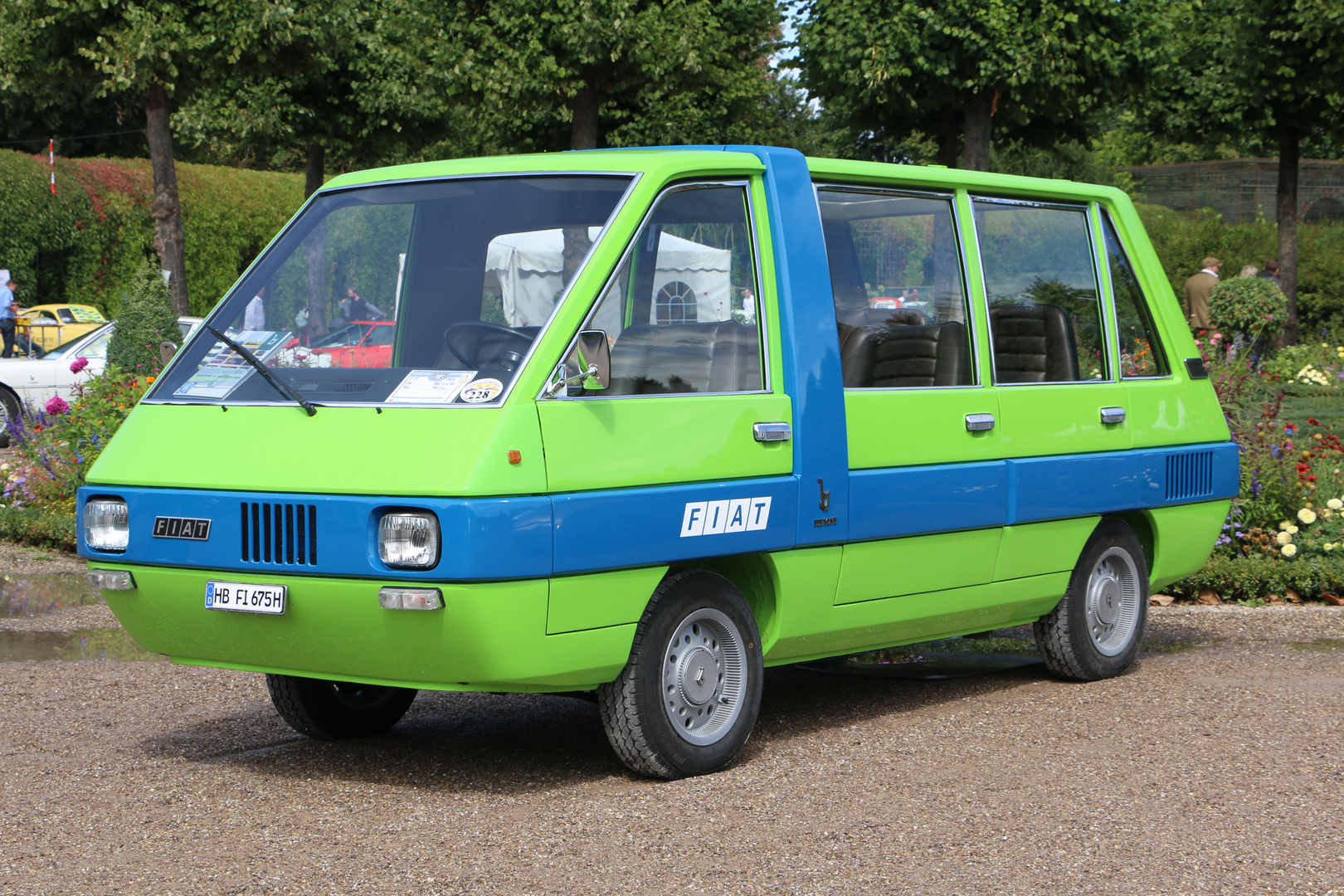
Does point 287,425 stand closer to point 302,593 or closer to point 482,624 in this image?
point 302,593

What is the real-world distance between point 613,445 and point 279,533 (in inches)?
42.9

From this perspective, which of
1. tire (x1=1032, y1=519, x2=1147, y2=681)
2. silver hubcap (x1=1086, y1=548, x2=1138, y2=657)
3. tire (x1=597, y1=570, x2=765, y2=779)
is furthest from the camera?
silver hubcap (x1=1086, y1=548, x2=1138, y2=657)

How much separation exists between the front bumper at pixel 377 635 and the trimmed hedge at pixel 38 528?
6.66m

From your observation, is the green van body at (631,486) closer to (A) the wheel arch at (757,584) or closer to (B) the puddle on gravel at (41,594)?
(A) the wheel arch at (757,584)

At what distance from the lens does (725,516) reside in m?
5.39

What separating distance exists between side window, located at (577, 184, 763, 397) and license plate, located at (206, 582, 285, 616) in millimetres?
1243

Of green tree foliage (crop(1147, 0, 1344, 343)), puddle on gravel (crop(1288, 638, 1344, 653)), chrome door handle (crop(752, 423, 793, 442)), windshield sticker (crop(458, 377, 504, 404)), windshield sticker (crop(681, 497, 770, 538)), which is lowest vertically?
puddle on gravel (crop(1288, 638, 1344, 653))

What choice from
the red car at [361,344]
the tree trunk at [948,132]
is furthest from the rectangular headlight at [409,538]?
the tree trunk at [948,132]

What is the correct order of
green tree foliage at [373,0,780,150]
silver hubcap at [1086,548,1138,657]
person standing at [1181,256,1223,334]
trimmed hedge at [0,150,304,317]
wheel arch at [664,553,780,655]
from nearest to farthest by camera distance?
wheel arch at [664,553,780,655]
silver hubcap at [1086,548,1138,657]
person standing at [1181,256,1223,334]
green tree foliage at [373,0,780,150]
trimmed hedge at [0,150,304,317]

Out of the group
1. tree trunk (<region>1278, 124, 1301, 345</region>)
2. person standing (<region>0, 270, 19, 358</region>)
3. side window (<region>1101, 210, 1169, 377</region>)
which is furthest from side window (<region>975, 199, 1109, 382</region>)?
person standing (<region>0, 270, 19, 358</region>)

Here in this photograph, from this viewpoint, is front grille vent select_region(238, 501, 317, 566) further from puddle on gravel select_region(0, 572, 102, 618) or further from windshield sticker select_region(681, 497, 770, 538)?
puddle on gravel select_region(0, 572, 102, 618)

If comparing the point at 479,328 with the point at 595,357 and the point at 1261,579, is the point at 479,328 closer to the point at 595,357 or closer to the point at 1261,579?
the point at 595,357

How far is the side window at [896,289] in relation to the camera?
6129 millimetres

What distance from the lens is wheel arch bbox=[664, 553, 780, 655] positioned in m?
5.67
